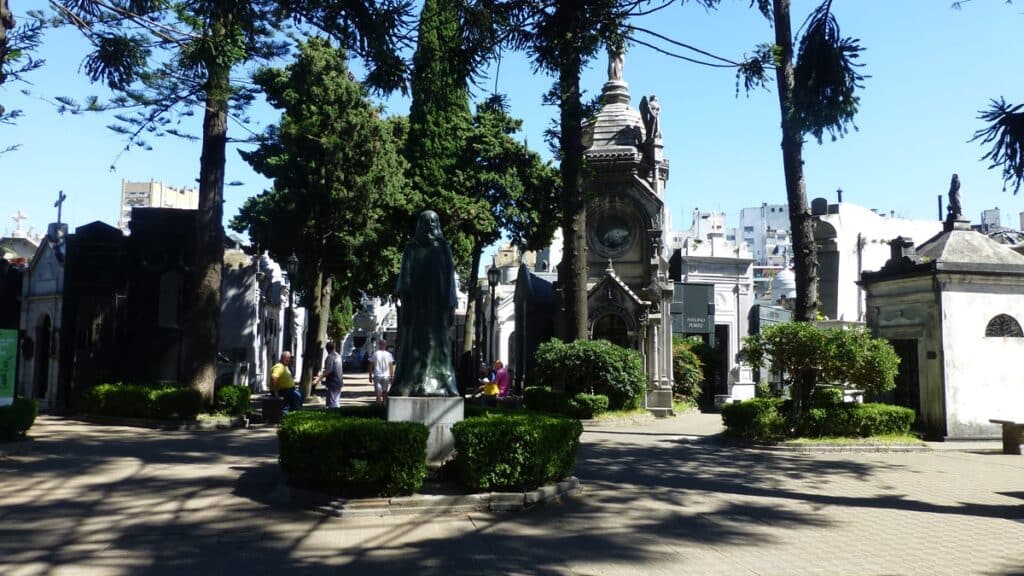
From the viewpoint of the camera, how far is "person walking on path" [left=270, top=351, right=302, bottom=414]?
16.0 m

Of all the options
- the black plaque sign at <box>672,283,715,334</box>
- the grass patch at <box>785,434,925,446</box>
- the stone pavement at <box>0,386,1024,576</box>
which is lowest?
the stone pavement at <box>0,386,1024,576</box>

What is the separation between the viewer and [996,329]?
15836 mm

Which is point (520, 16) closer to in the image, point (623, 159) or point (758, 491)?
point (758, 491)

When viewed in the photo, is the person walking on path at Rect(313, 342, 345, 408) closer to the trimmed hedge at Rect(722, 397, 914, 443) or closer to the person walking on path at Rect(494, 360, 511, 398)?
the person walking on path at Rect(494, 360, 511, 398)

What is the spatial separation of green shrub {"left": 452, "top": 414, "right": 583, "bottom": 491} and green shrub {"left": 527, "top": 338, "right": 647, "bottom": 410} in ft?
33.2

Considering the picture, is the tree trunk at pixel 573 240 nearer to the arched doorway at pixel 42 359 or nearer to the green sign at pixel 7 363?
the green sign at pixel 7 363

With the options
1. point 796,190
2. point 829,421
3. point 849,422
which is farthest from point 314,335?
point 849,422

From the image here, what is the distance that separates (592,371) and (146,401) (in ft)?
34.5

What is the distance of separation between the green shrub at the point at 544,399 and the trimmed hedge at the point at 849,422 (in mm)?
6080

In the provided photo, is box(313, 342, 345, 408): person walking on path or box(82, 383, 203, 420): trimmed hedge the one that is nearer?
box(82, 383, 203, 420): trimmed hedge

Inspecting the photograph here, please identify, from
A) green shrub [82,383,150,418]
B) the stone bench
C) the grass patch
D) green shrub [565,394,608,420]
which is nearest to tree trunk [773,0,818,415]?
the grass patch

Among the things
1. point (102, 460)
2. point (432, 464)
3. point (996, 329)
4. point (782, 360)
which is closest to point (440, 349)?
point (432, 464)

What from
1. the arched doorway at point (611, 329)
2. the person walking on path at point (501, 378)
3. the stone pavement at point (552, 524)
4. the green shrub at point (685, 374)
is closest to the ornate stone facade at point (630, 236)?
the arched doorway at point (611, 329)

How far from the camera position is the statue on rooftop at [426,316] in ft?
31.6
